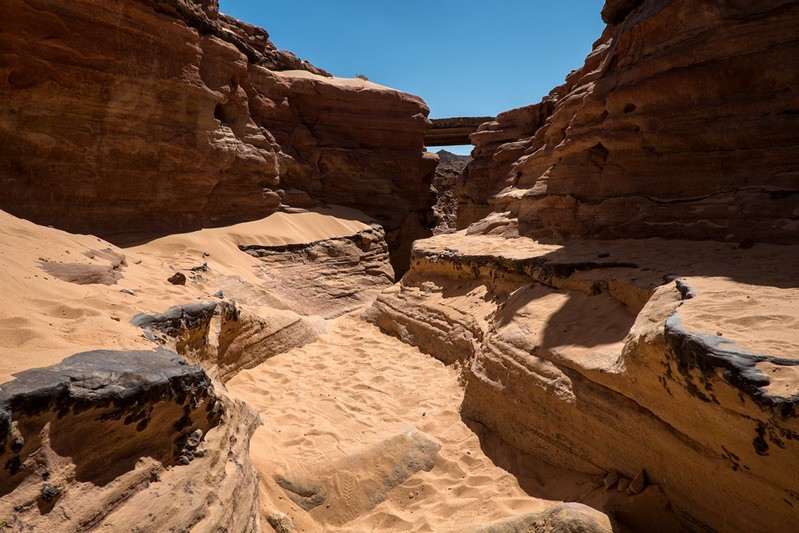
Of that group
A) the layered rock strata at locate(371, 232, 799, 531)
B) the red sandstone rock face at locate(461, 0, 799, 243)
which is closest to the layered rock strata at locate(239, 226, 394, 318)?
the layered rock strata at locate(371, 232, 799, 531)

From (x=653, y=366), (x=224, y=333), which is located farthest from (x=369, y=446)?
(x=653, y=366)

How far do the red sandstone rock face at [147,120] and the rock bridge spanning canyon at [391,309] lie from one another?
0.14ft

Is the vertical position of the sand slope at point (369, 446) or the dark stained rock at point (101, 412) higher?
the dark stained rock at point (101, 412)

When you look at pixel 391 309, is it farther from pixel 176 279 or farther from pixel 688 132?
pixel 688 132

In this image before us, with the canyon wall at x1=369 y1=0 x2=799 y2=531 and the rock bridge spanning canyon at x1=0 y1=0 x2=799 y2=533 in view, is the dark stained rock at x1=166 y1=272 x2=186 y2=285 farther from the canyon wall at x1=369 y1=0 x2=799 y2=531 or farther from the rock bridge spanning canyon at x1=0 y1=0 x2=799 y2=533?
the canyon wall at x1=369 y1=0 x2=799 y2=531

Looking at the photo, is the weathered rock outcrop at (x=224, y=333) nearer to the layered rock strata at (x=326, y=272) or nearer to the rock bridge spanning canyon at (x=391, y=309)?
the rock bridge spanning canyon at (x=391, y=309)

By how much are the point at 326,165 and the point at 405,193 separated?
249 cm

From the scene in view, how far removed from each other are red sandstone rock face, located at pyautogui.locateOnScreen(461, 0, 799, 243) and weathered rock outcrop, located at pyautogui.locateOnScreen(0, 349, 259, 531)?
Answer: 16.3ft

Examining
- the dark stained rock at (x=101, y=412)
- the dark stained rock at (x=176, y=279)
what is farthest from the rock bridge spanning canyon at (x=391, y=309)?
the dark stained rock at (x=176, y=279)

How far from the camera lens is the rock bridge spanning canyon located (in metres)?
2.30

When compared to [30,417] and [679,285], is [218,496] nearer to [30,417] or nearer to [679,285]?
[30,417]

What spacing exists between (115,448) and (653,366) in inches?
113

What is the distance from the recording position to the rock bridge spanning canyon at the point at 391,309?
7.55 ft

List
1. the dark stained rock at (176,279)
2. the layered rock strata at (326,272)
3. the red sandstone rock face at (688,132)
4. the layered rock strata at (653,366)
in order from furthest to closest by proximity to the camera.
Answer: the layered rock strata at (326,272)
the dark stained rock at (176,279)
the red sandstone rock face at (688,132)
the layered rock strata at (653,366)
